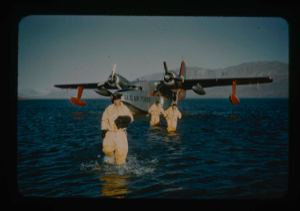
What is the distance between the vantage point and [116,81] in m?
25.1

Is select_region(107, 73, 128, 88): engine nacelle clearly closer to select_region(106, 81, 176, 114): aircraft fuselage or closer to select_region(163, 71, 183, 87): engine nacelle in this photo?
select_region(106, 81, 176, 114): aircraft fuselage

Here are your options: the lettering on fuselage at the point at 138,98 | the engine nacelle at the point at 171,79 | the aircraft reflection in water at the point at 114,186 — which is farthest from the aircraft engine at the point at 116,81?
the aircraft reflection in water at the point at 114,186

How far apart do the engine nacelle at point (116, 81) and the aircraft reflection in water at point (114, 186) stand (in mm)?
A: 19971

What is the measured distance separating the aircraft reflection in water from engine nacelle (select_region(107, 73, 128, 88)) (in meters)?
20.0

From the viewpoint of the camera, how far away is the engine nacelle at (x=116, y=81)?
81.4 feet

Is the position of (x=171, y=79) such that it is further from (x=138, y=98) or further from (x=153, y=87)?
(x=153, y=87)

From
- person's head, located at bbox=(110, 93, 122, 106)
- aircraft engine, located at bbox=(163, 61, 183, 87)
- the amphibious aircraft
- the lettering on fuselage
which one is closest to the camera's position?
person's head, located at bbox=(110, 93, 122, 106)

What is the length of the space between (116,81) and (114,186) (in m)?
20.8

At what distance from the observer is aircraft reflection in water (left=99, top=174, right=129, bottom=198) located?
4.79 m

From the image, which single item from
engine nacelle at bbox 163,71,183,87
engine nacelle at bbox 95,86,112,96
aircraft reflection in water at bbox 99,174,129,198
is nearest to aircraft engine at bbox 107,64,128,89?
engine nacelle at bbox 95,86,112,96

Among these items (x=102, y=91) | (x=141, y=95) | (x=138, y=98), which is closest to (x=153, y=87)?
(x=141, y=95)

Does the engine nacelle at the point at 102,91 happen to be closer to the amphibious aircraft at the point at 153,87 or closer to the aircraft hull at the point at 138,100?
the amphibious aircraft at the point at 153,87
